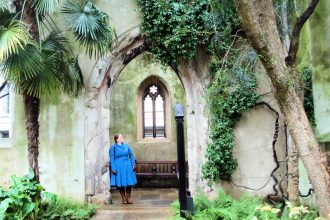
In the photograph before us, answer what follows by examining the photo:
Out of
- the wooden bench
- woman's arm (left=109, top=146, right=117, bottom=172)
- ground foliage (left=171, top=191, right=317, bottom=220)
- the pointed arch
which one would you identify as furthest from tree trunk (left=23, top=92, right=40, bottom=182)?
the pointed arch

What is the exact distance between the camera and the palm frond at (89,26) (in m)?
7.18

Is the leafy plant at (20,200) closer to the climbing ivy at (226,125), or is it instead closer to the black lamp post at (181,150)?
the black lamp post at (181,150)

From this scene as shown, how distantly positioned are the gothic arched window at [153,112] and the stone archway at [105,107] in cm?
463

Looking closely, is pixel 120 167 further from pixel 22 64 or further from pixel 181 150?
pixel 181 150

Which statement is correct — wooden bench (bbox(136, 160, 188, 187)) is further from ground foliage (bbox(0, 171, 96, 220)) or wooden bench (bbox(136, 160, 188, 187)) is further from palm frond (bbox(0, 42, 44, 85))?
palm frond (bbox(0, 42, 44, 85))

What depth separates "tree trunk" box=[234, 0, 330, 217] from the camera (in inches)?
165

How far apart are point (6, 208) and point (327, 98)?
18.0ft

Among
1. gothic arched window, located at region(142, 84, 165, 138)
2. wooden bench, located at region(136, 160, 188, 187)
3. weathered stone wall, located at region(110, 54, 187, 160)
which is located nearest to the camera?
wooden bench, located at region(136, 160, 188, 187)

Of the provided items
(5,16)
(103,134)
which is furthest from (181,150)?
(5,16)

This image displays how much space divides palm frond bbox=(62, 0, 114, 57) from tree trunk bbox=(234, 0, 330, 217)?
3.67 m

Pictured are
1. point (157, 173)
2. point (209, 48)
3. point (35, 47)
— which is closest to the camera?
point (35, 47)

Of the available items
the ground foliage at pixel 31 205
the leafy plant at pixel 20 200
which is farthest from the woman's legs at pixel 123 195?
the leafy plant at pixel 20 200

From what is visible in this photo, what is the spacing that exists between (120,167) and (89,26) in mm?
3380

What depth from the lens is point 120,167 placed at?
892cm
